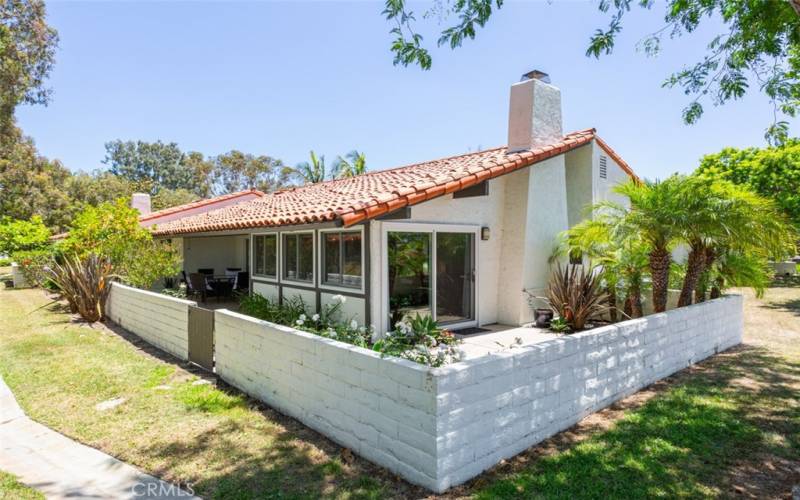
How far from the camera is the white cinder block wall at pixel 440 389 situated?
4.43 meters

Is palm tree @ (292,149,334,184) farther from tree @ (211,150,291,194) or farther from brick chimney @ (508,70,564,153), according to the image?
brick chimney @ (508,70,564,153)

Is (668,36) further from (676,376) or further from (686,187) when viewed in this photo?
(676,376)

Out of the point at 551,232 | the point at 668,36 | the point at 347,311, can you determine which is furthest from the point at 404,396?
the point at 668,36

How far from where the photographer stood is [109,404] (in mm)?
6938

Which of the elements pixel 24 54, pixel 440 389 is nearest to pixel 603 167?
pixel 440 389

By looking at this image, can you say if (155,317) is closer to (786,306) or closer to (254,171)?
(786,306)

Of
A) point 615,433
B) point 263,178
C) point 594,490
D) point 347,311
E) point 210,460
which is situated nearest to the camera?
point 594,490

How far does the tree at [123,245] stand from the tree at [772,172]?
75.3 ft

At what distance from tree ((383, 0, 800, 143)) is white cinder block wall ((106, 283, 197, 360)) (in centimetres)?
681

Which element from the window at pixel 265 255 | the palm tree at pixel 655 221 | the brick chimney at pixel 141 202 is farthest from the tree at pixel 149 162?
the palm tree at pixel 655 221

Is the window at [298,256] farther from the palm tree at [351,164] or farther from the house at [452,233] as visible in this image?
the palm tree at [351,164]

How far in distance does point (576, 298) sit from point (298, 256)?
6.84 m

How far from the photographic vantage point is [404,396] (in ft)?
15.0

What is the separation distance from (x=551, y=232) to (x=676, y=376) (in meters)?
4.85
